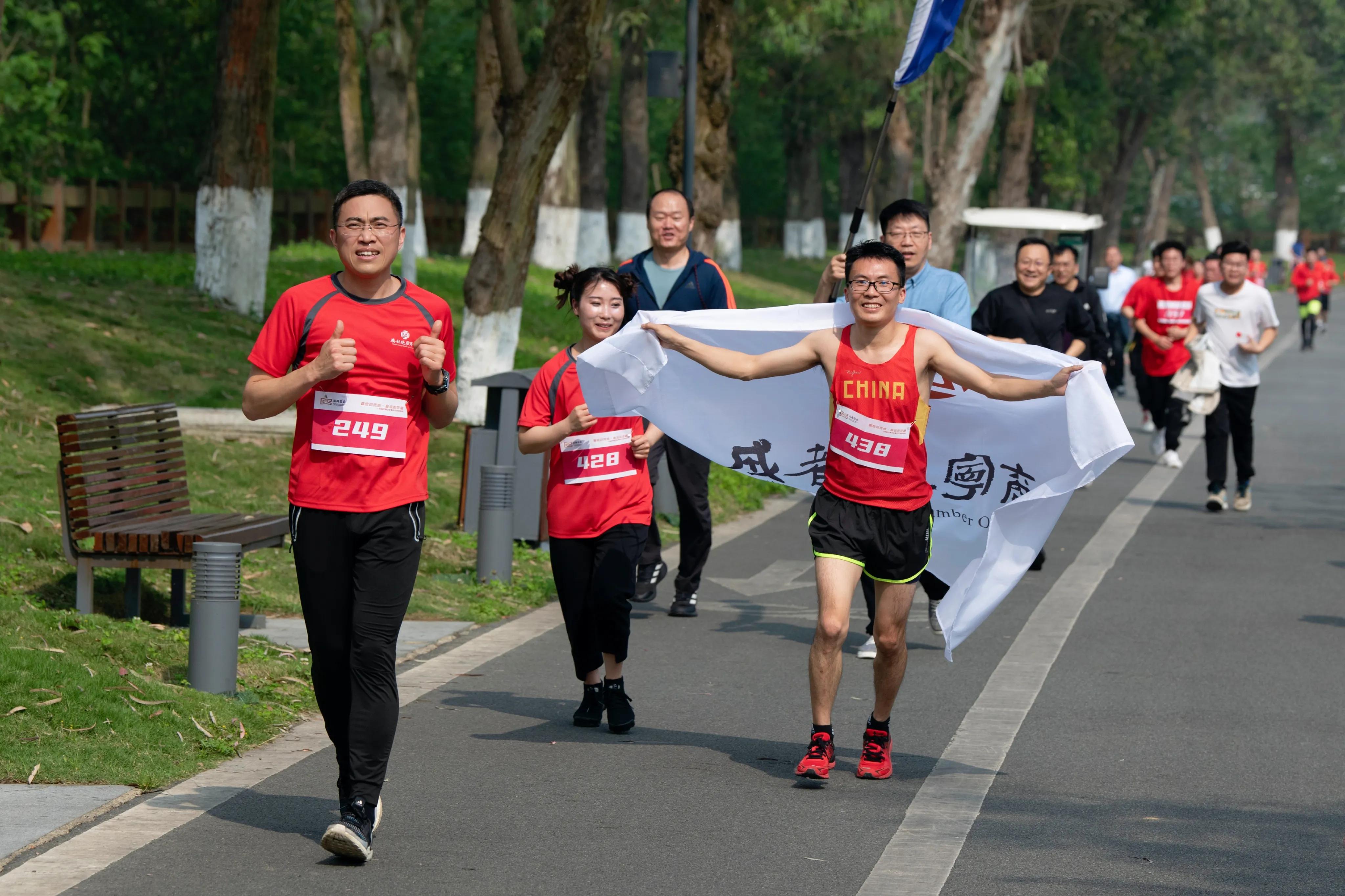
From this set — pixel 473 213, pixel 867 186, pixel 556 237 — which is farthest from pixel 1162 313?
pixel 556 237

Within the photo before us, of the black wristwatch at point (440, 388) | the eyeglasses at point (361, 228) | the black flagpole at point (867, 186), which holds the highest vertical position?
the black flagpole at point (867, 186)

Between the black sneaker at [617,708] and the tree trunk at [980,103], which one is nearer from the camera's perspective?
the black sneaker at [617,708]

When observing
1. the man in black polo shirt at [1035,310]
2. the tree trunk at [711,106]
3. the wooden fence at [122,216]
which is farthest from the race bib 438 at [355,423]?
the wooden fence at [122,216]

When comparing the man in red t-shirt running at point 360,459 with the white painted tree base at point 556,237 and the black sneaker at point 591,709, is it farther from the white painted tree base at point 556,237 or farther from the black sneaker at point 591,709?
the white painted tree base at point 556,237

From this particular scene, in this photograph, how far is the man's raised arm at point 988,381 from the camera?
6.34 m

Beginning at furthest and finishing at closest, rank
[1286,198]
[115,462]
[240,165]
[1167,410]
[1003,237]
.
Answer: [1286,198], [1003,237], [240,165], [1167,410], [115,462]

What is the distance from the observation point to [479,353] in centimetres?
1544

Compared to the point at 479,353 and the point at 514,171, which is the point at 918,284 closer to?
the point at 514,171

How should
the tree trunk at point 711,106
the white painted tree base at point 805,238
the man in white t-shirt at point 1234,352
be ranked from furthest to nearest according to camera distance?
the white painted tree base at point 805,238, the tree trunk at point 711,106, the man in white t-shirt at point 1234,352

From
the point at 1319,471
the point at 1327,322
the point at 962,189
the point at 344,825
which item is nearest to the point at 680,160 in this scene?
the point at 1319,471

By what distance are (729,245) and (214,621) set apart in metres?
37.5

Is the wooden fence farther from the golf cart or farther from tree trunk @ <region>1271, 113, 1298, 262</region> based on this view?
tree trunk @ <region>1271, 113, 1298, 262</region>

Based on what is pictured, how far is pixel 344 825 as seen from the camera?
529 cm

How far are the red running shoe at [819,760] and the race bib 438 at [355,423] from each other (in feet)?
5.97
